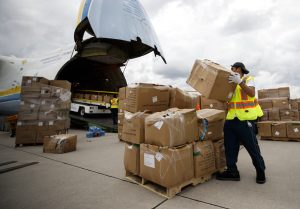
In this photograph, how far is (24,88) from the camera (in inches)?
238

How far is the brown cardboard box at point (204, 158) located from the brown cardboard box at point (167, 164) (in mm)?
93

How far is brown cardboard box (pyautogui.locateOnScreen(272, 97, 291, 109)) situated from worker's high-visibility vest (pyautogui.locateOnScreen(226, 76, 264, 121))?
607cm

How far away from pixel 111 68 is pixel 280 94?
31.9 ft

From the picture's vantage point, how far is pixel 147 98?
3217mm

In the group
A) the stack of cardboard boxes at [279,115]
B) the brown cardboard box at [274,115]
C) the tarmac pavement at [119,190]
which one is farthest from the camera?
the brown cardboard box at [274,115]

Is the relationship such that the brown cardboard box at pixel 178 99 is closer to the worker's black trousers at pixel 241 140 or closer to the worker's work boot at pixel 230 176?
the worker's black trousers at pixel 241 140

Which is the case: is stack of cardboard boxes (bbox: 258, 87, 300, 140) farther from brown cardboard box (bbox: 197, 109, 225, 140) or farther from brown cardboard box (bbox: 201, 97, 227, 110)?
brown cardboard box (bbox: 197, 109, 225, 140)

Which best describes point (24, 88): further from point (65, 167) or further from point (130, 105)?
point (130, 105)

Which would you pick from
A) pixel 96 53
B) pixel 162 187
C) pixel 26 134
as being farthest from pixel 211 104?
pixel 96 53

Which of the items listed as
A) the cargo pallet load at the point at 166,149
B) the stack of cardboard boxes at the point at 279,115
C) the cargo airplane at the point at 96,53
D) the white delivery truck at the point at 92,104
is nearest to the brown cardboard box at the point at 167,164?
the cargo pallet load at the point at 166,149

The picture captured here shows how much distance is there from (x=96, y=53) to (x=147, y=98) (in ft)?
25.7

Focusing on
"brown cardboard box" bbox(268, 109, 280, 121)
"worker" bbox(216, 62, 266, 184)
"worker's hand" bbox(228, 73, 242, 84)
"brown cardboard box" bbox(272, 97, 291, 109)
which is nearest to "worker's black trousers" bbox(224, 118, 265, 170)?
"worker" bbox(216, 62, 266, 184)

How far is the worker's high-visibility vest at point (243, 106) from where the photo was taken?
266 centimetres

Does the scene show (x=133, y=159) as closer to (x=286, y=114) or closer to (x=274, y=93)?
(x=286, y=114)
